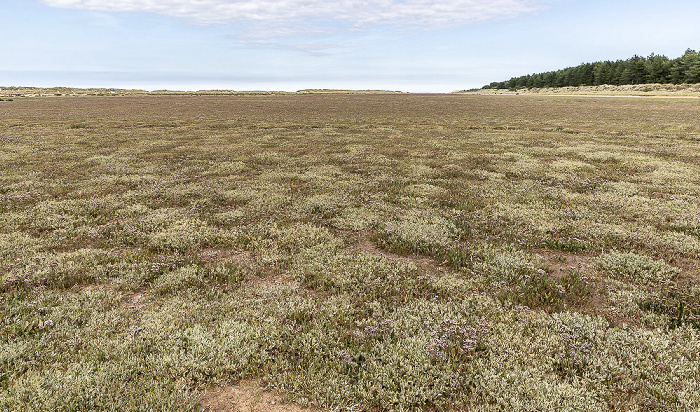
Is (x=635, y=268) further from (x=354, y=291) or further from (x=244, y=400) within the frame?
(x=244, y=400)

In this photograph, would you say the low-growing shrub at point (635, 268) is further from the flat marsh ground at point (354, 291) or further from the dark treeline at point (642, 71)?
→ the dark treeline at point (642, 71)

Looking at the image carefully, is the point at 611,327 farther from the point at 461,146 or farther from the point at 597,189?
the point at 461,146

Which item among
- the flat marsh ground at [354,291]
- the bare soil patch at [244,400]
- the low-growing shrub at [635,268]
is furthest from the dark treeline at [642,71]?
the bare soil patch at [244,400]

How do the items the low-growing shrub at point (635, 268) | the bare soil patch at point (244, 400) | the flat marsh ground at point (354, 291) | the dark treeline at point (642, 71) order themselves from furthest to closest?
the dark treeline at point (642, 71) < the low-growing shrub at point (635, 268) < the flat marsh ground at point (354, 291) < the bare soil patch at point (244, 400)

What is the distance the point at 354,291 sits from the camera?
24.7 feet

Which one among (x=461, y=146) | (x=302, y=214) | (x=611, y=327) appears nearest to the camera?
(x=611, y=327)

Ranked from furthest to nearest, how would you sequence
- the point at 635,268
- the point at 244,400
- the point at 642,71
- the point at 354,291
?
the point at 642,71 → the point at 635,268 → the point at 354,291 → the point at 244,400

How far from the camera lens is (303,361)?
5480 millimetres

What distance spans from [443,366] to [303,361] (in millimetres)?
2393

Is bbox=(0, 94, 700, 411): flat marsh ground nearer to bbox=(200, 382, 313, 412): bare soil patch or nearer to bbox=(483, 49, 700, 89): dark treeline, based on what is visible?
bbox=(200, 382, 313, 412): bare soil patch

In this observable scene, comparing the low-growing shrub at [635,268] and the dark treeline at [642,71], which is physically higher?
the dark treeline at [642,71]

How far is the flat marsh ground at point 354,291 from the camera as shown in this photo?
4.99m

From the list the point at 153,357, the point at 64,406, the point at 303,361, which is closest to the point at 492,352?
the point at 303,361

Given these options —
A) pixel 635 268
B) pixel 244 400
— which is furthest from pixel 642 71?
pixel 244 400
